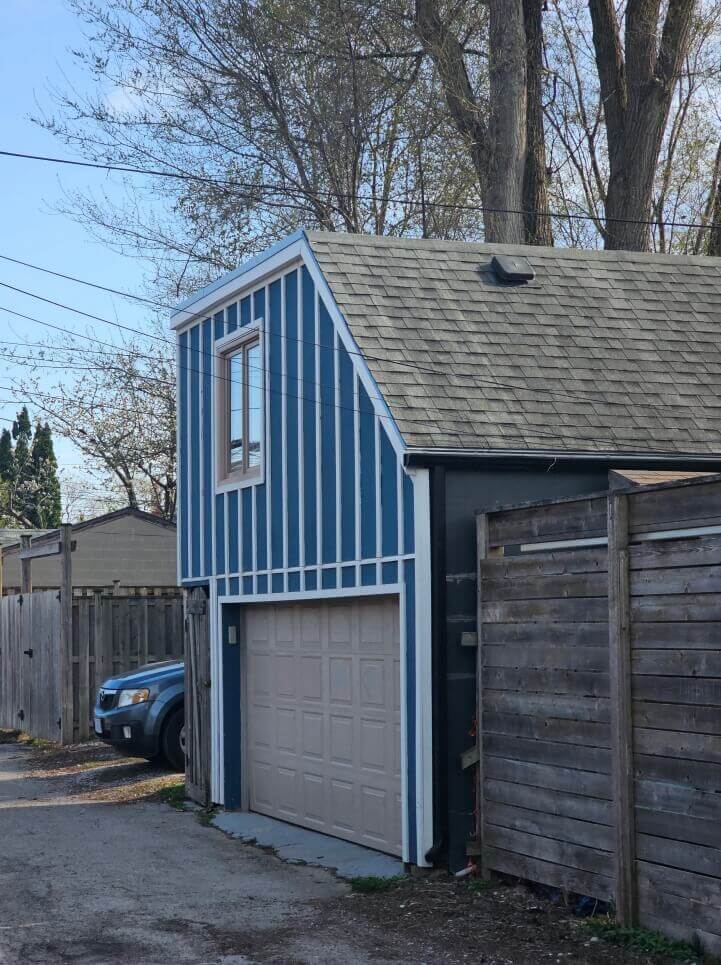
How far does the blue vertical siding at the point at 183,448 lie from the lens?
49.8 ft

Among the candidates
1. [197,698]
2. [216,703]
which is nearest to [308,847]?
[216,703]

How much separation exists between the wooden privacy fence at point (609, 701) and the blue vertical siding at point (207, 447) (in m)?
5.12

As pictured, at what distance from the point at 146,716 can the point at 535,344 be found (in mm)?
6991

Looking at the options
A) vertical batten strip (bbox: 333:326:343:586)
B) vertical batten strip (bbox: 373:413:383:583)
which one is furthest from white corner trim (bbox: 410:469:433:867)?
vertical batten strip (bbox: 333:326:343:586)

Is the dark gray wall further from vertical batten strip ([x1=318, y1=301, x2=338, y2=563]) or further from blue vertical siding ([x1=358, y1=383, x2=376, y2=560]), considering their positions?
vertical batten strip ([x1=318, y1=301, x2=338, y2=563])

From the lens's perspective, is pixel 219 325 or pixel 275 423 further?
pixel 219 325

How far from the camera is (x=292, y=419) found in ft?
40.6

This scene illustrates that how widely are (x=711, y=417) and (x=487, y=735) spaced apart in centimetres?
330

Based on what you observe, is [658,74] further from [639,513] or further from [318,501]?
[639,513]

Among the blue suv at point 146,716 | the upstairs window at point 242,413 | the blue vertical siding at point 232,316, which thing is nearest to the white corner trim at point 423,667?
the upstairs window at point 242,413

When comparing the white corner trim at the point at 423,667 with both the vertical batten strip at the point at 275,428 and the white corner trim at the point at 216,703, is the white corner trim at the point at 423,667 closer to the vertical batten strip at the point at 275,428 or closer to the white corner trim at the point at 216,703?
the vertical batten strip at the point at 275,428

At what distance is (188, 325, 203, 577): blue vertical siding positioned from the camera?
14.8m

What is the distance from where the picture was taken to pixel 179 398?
15.4 m

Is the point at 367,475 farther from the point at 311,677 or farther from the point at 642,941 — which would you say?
the point at 642,941
